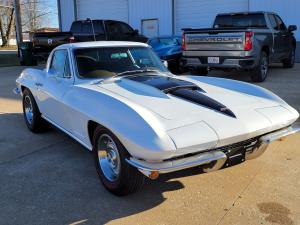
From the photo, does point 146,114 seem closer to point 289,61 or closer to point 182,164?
point 182,164

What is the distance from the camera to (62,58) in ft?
17.6

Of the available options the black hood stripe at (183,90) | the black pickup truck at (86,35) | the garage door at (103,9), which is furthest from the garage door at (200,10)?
the black hood stripe at (183,90)

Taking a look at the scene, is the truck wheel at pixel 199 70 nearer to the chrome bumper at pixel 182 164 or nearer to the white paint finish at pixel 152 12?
the chrome bumper at pixel 182 164

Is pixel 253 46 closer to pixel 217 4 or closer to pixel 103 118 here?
pixel 103 118

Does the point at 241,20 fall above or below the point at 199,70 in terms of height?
above

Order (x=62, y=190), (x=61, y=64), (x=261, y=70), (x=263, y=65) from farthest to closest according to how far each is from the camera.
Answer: (x=263, y=65) < (x=261, y=70) < (x=61, y=64) < (x=62, y=190)

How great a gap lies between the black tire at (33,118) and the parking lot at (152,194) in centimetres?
85

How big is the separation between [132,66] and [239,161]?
2.10 m

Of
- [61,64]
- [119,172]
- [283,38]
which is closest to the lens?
[119,172]

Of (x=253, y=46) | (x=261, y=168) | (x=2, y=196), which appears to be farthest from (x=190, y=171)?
(x=253, y=46)

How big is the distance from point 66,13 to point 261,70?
17541 millimetres

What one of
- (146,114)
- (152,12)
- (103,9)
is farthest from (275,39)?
(103,9)

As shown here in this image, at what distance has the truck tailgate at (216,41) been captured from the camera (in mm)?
10078

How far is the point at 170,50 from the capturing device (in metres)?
13.2
